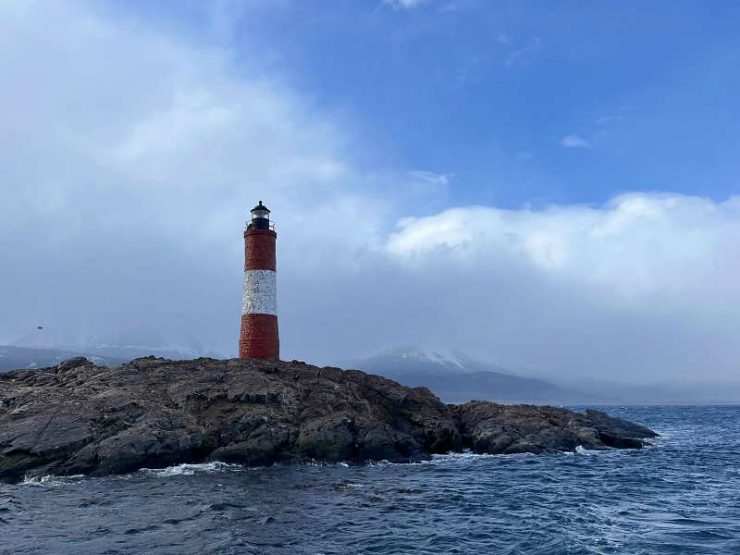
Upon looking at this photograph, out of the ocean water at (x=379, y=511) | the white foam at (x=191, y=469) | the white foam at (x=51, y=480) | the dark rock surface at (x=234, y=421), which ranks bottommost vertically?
the ocean water at (x=379, y=511)

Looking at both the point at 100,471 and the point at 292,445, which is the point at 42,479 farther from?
the point at 292,445

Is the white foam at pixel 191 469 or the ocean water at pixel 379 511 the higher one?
the white foam at pixel 191 469

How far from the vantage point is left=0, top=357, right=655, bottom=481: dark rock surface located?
36219 mm

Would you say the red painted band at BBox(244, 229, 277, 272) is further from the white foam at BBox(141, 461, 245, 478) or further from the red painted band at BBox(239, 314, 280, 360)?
the white foam at BBox(141, 461, 245, 478)

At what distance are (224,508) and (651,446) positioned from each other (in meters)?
44.9

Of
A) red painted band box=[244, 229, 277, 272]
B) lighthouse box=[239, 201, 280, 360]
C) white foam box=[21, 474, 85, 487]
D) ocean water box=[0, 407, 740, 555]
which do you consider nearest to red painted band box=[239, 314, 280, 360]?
lighthouse box=[239, 201, 280, 360]

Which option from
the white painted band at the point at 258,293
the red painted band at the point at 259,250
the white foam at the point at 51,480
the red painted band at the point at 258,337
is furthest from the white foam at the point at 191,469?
the red painted band at the point at 259,250

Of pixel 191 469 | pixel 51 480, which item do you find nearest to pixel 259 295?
pixel 191 469

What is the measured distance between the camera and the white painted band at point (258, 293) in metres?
54.9

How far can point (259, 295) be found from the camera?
54.9 metres

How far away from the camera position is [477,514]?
85.7 ft

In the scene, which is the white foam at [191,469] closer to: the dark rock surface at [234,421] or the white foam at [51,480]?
the dark rock surface at [234,421]

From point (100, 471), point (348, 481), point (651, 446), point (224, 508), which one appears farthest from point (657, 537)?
point (651, 446)

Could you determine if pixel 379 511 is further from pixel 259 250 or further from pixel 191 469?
pixel 259 250
